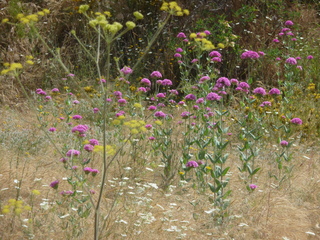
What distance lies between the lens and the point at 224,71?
7211mm

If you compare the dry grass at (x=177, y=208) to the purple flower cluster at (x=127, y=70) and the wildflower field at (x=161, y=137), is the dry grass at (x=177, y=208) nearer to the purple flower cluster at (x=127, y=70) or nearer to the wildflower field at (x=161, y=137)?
the wildflower field at (x=161, y=137)

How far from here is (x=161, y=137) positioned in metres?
4.49

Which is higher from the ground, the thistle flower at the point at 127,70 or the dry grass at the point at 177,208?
the thistle flower at the point at 127,70

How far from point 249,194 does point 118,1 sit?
18.3 feet

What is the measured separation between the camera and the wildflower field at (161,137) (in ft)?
9.86

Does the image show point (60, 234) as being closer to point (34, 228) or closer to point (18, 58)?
point (34, 228)

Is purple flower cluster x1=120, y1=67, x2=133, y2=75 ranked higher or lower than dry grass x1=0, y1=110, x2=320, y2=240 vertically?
higher

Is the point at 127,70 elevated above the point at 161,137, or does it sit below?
above

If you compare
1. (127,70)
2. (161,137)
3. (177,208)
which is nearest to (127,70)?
(127,70)

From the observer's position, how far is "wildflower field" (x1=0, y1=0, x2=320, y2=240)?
3.00 m

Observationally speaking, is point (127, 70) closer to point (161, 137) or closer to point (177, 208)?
point (161, 137)

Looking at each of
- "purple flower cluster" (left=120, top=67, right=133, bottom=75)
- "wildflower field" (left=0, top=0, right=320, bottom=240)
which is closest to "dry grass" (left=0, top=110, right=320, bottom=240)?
"wildflower field" (left=0, top=0, right=320, bottom=240)

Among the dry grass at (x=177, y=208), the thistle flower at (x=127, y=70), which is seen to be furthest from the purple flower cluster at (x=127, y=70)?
the dry grass at (x=177, y=208)

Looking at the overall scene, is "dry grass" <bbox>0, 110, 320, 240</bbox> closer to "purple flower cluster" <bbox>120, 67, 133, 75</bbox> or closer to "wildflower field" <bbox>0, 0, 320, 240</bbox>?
"wildflower field" <bbox>0, 0, 320, 240</bbox>
